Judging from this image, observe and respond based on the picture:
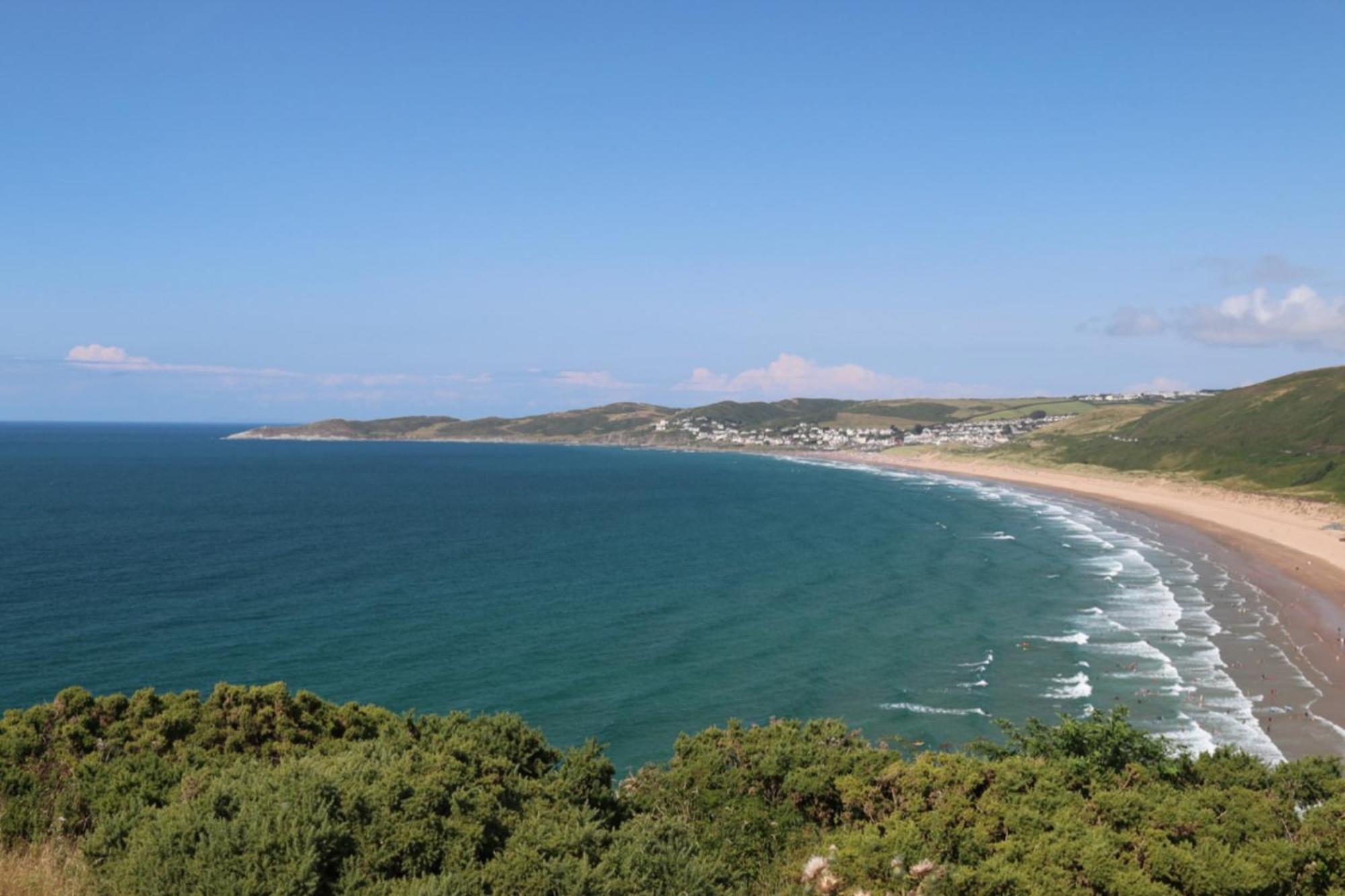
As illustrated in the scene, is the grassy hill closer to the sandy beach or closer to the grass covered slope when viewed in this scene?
the sandy beach

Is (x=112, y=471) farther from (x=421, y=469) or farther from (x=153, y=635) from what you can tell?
(x=153, y=635)

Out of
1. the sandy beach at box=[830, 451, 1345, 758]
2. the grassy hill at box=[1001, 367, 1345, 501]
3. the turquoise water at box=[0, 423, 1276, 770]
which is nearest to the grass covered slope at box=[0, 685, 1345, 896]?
the turquoise water at box=[0, 423, 1276, 770]

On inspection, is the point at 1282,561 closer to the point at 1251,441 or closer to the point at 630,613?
the point at 630,613

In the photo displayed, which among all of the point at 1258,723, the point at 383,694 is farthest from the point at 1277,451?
the point at 383,694

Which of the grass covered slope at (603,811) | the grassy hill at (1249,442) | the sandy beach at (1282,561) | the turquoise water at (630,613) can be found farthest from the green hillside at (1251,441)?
the grass covered slope at (603,811)

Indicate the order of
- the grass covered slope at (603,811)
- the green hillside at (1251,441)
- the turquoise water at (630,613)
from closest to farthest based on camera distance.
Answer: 1. the grass covered slope at (603,811)
2. the turquoise water at (630,613)
3. the green hillside at (1251,441)

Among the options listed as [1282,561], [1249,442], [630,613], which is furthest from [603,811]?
[1249,442]

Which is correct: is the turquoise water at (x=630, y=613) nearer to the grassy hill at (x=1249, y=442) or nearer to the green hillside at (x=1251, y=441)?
the grassy hill at (x=1249, y=442)
